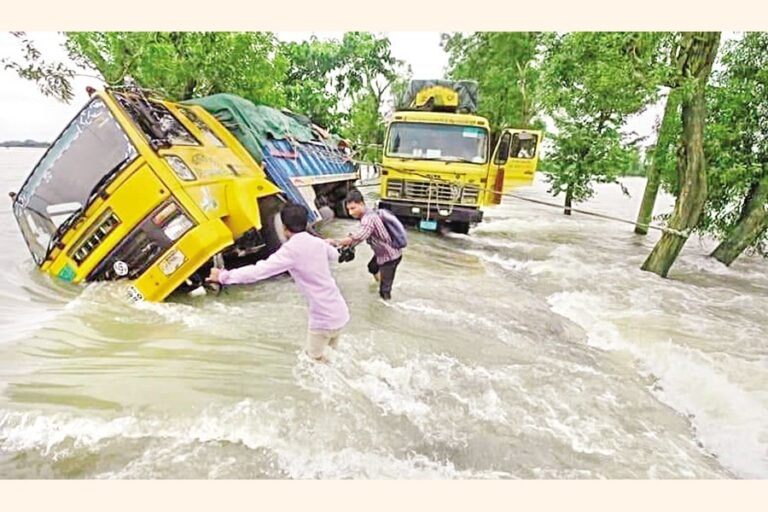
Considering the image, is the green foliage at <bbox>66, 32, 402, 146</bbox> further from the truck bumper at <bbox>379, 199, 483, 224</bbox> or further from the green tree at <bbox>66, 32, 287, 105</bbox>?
the truck bumper at <bbox>379, 199, 483, 224</bbox>

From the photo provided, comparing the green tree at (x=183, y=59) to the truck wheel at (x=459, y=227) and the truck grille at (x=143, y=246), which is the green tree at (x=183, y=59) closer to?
the truck grille at (x=143, y=246)

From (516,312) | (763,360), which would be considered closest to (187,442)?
(516,312)

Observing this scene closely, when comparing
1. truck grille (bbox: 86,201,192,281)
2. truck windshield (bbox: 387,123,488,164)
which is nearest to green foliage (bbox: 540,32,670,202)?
truck windshield (bbox: 387,123,488,164)

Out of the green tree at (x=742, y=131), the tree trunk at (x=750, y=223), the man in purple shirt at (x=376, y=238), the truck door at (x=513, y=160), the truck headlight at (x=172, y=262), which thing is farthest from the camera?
the truck door at (x=513, y=160)

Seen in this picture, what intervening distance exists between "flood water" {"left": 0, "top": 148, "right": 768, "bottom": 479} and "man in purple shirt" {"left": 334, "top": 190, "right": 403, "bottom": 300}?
31cm

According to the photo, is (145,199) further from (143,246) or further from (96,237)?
(96,237)

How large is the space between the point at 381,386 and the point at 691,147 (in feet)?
21.4

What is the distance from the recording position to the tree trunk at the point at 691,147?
7133 mm

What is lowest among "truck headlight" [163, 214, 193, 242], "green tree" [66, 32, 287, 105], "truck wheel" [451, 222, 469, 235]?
"truck wheel" [451, 222, 469, 235]

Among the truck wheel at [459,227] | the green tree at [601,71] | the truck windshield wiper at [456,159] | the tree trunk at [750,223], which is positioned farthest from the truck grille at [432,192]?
the tree trunk at [750,223]

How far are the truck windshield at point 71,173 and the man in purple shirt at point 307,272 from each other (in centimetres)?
249

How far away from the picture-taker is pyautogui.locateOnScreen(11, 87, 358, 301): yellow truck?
4.81 m

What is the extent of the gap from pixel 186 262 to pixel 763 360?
579 centimetres

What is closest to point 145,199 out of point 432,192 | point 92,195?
point 92,195
